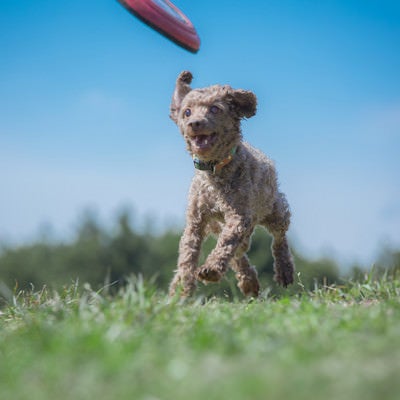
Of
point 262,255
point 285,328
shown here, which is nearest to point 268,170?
Answer: point 285,328

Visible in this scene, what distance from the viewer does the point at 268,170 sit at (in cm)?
708

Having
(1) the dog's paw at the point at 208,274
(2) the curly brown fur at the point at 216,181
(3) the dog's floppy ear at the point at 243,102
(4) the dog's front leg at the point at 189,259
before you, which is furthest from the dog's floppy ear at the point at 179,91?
(1) the dog's paw at the point at 208,274

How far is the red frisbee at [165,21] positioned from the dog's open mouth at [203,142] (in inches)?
51.4

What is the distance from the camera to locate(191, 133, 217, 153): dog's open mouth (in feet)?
19.1

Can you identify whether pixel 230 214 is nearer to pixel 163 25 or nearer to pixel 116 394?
pixel 163 25

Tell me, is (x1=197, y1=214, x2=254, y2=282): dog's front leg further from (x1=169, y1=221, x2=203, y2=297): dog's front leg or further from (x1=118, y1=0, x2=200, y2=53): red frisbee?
(x1=118, y1=0, x2=200, y2=53): red frisbee

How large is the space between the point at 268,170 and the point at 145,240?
2662cm

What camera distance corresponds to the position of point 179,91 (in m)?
6.45

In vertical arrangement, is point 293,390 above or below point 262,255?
above

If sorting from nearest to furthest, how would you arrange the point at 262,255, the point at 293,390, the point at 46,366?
the point at 293,390, the point at 46,366, the point at 262,255

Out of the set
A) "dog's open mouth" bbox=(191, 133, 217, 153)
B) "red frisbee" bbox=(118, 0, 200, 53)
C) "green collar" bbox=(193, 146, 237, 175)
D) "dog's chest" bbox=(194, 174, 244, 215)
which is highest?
Answer: "red frisbee" bbox=(118, 0, 200, 53)

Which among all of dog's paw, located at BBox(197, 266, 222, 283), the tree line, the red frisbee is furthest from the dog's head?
the tree line

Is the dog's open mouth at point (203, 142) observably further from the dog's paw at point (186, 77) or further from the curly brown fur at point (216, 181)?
the dog's paw at point (186, 77)

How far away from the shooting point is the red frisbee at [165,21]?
20.4 feet
